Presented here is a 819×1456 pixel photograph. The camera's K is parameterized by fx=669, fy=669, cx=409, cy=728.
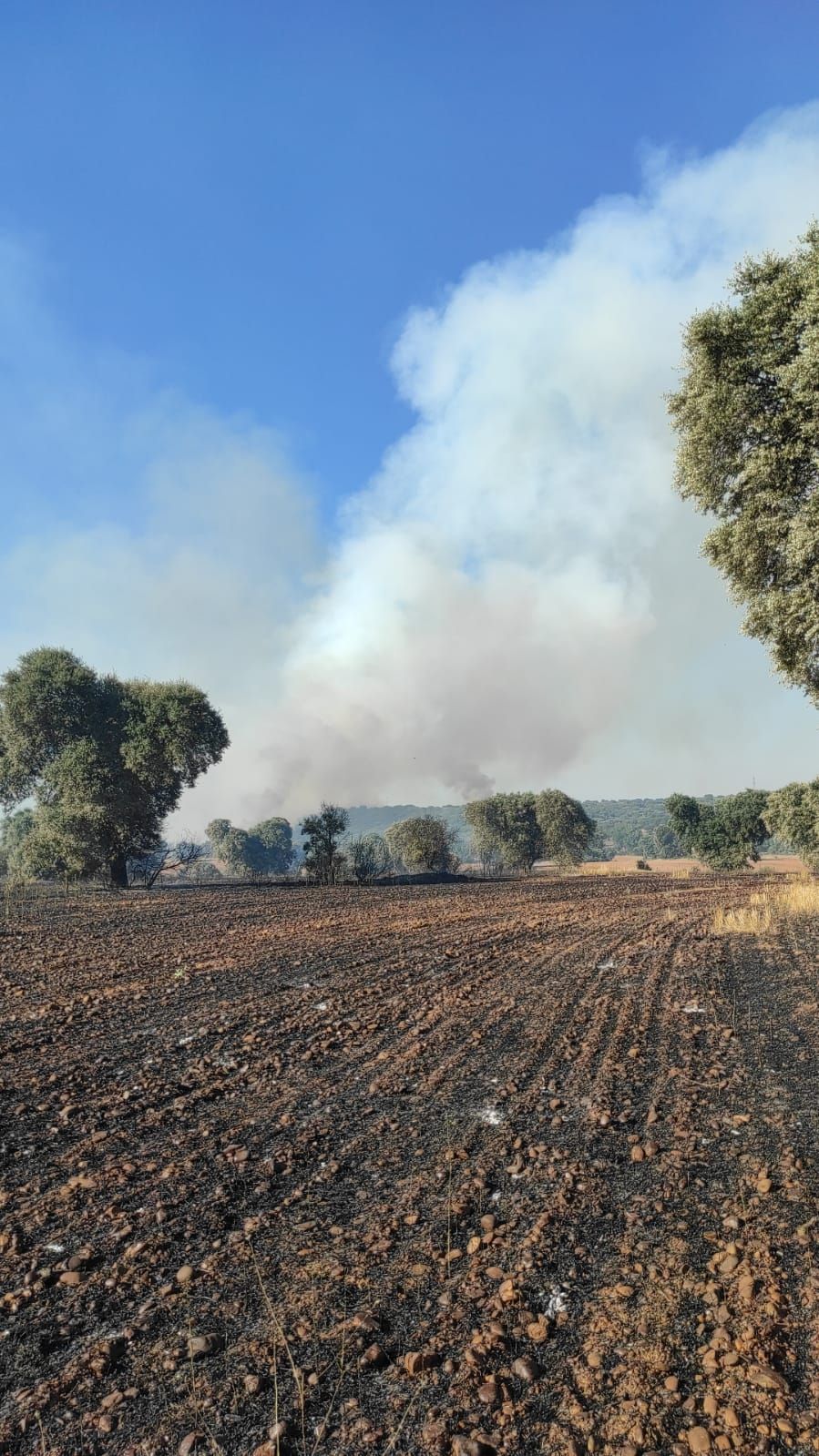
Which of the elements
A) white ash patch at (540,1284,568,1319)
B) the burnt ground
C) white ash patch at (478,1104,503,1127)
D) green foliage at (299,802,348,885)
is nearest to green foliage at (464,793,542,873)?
green foliage at (299,802,348,885)

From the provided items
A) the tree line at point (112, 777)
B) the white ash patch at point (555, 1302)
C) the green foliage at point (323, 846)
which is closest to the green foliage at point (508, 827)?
the tree line at point (112, 777)

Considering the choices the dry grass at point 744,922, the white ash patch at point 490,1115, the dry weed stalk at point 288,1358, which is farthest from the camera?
the dry grass at point 744,922

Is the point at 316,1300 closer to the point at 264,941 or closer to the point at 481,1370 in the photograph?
the point at 481,1370

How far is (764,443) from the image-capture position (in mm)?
16094

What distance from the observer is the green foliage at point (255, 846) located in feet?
441

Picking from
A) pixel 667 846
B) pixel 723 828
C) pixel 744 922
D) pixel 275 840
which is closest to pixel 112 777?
pixel 744 922

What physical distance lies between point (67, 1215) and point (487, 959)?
10.4 m

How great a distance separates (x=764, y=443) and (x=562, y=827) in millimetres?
74029

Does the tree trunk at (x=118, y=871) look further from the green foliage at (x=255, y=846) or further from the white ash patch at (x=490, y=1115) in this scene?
the green foliage at (x=255, y=846)

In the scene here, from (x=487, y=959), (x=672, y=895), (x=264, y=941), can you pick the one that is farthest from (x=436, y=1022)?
(x=672, y=895)

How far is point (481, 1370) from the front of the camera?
328 cm

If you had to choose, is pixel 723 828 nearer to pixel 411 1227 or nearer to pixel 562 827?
pixel 562 827

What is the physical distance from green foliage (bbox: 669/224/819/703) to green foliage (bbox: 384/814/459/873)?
57046 millimetres

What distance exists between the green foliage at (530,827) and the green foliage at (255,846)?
173 feet
